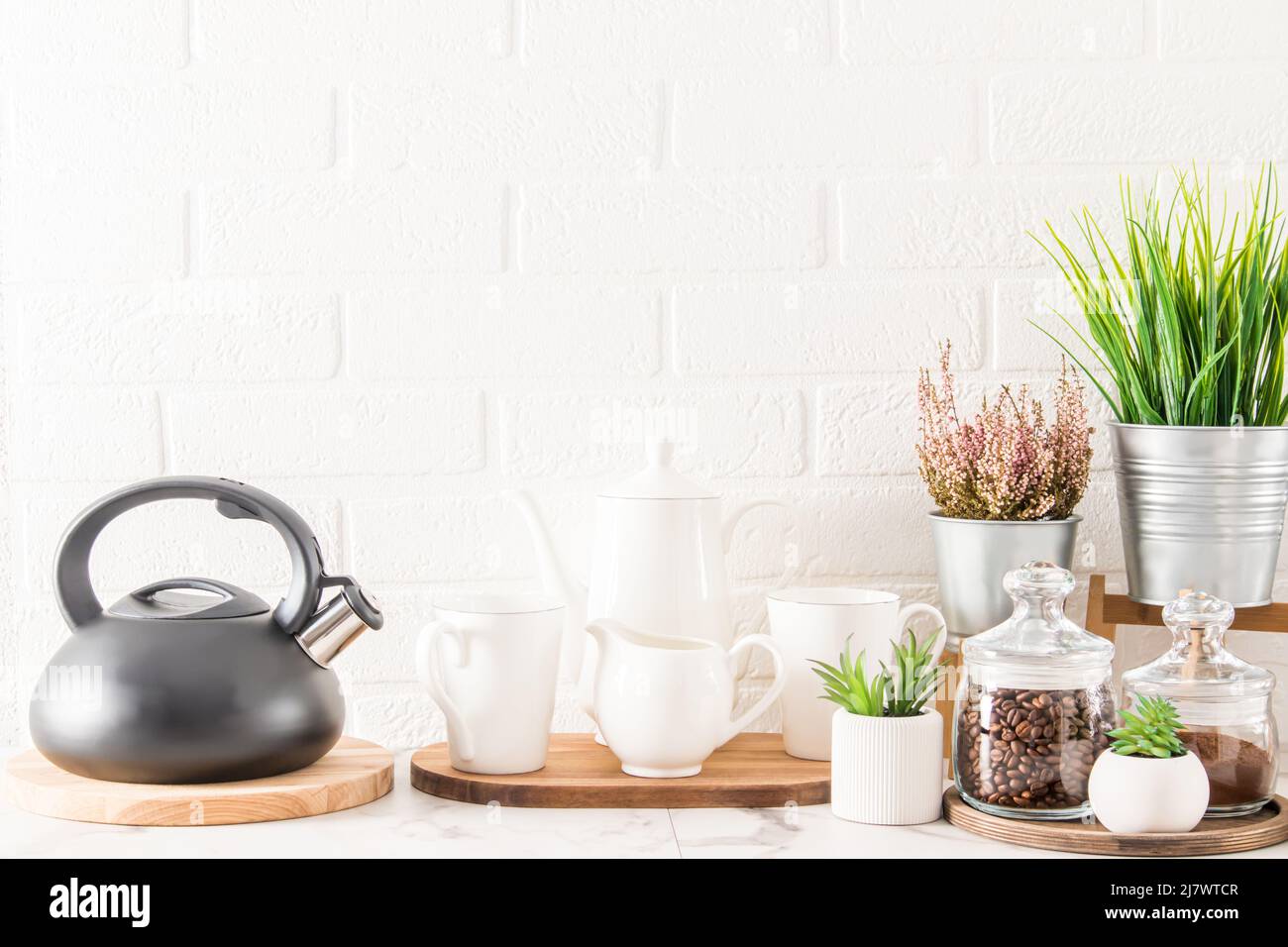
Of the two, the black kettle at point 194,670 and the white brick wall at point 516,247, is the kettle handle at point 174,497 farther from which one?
the white brick wall at point 516,247

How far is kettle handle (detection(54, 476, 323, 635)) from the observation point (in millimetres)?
1011

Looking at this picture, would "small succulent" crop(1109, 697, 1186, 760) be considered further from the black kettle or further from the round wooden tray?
the black kettle

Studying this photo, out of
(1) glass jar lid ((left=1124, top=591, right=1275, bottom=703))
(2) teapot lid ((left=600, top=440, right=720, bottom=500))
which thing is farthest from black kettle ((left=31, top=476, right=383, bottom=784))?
(1) glass jar lid ((left=1124, top=591, right=1275, bottom=703))

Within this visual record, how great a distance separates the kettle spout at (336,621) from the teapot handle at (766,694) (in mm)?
286

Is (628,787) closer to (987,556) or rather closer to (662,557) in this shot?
(662,557)

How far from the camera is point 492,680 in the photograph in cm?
102

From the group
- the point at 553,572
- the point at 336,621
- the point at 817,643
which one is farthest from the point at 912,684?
the point at 336,621

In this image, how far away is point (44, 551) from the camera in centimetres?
120

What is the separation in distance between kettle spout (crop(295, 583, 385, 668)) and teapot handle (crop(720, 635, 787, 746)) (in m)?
0.29

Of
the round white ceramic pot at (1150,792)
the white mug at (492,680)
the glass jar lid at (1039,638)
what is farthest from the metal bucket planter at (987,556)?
the white mug at (492,680)

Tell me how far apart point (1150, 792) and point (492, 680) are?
1.58 ft
